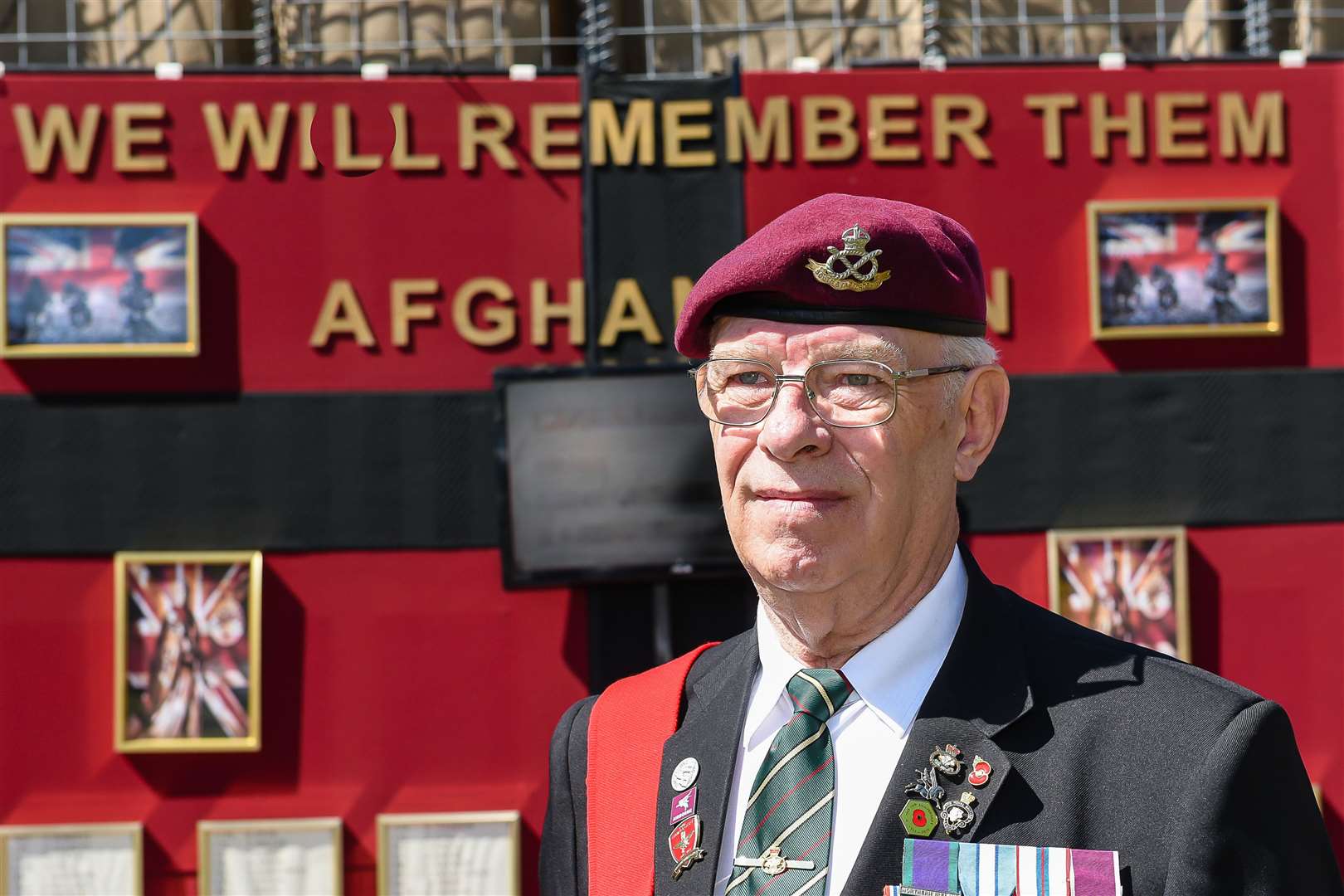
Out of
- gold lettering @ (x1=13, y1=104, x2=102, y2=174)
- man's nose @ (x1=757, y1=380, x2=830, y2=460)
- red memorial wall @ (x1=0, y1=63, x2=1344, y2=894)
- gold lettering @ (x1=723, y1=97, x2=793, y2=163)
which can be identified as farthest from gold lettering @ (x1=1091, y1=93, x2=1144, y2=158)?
man's nose @ (x1=757, y1=380, x2=830, y2=460)

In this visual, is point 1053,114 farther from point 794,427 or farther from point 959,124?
point 794,427

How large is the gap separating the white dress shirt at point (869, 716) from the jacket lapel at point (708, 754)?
3 centimetres

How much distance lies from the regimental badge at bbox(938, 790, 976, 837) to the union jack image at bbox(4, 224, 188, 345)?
551 cm

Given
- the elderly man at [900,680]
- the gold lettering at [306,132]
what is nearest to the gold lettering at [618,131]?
the gold lettering at [306,132]

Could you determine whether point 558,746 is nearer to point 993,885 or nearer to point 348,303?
point 993,885

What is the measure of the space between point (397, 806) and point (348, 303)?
2438 mm

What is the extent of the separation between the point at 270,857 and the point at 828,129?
4421 millimetres

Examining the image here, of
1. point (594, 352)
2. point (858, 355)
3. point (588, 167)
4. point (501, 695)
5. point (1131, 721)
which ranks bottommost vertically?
point (501, 695)

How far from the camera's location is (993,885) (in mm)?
1926

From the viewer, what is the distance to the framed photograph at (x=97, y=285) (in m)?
6.51

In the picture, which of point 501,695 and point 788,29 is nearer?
point 501,695

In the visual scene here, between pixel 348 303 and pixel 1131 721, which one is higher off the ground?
pixel 348 303

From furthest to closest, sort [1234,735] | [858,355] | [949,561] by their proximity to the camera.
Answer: [949,561], [858,355], [1234,735]

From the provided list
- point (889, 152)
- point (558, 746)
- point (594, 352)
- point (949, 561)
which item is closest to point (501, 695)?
point (594, 352)
